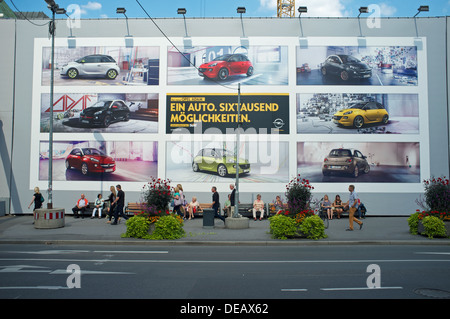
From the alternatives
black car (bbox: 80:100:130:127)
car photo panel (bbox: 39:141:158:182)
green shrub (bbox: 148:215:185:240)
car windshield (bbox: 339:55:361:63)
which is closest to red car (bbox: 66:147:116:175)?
car photo panel (bbox: 39:141:158:182)

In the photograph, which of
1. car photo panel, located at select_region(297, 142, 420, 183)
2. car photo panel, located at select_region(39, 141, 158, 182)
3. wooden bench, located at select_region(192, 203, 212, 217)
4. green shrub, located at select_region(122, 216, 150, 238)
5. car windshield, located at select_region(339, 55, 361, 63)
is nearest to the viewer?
green shrub, located at select_region(122, 216, 150, 238)

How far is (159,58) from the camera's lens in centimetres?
2086

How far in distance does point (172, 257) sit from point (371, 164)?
1436cm

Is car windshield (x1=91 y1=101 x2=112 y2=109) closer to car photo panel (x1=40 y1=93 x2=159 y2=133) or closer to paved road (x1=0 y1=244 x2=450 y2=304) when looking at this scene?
car photo panel (x1=40 y1=93 x2=159 y2=133)

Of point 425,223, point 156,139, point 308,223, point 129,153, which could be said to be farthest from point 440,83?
point 129,153

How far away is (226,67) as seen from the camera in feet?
68.1

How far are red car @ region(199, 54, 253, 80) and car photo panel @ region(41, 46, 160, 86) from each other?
120 inches

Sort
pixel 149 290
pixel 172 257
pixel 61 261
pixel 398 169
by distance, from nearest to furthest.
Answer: pixel 149 290 → pixel 61 261 → pixel 172 257 → pixel 398 169

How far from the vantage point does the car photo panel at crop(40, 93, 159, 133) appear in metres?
20.6

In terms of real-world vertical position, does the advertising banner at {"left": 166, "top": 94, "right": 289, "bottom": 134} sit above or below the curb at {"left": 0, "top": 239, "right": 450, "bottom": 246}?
above

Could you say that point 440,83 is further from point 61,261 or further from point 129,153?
point 61,261

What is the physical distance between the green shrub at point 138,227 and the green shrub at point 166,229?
31 centimetres

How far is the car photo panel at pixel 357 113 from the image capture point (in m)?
20.2

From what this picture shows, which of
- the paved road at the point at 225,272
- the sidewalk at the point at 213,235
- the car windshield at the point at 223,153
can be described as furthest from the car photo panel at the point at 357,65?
the paved road at the point at 225,272
